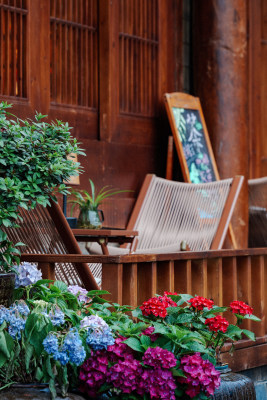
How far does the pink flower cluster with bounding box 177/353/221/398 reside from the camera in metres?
2.49

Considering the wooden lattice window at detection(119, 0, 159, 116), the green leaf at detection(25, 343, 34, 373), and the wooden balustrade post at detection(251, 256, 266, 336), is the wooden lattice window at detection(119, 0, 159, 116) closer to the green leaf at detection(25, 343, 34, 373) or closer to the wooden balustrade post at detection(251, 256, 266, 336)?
the wooden balustrade post at detection(251, 256, 266, 336)

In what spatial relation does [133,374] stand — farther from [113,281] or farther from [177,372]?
[113,281]

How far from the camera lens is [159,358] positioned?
2.48 m

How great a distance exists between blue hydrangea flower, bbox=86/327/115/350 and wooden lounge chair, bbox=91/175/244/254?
3028mm

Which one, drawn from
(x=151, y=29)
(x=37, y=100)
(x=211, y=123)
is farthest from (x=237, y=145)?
(x=37, y=100)

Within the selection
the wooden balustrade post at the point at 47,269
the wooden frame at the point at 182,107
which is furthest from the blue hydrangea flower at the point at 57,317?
the wooden frame at the point at 182,107

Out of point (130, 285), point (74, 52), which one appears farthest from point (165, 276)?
point (74, 52)

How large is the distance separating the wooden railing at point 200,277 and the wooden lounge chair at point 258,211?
6.33 ft

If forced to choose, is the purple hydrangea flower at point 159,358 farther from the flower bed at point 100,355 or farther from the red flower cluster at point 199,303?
the red flower cluster at point 199,303

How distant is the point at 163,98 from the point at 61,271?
10.0ft

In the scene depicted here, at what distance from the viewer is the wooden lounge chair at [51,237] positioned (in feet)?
11.2

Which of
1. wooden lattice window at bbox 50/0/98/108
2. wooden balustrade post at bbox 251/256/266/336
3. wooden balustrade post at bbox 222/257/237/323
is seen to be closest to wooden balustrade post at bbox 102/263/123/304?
wooden balustrade post at bbox 222/257/237/323

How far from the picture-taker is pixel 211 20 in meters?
6.32

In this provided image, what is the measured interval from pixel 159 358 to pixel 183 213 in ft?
11.2
